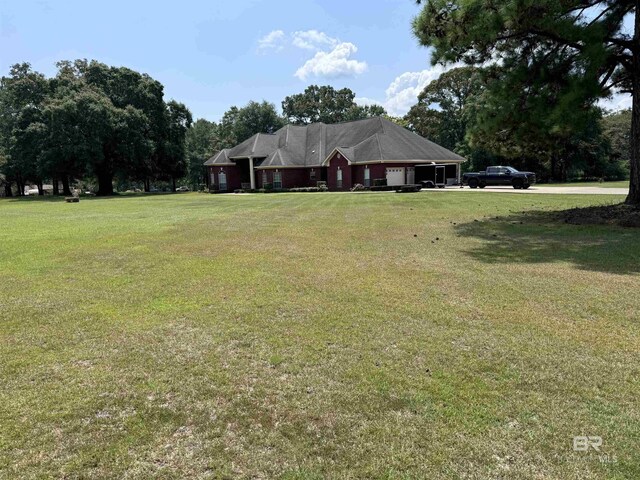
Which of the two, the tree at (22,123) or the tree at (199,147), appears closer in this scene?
the tree at (22,123)

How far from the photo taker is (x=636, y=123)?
1302cm

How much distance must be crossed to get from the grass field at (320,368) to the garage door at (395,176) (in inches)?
1189

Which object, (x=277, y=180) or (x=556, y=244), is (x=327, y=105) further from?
(x=556, y=244)

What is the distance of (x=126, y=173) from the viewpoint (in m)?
48.7

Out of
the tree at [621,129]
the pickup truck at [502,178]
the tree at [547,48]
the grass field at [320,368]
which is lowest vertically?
the grass field at [320,368]

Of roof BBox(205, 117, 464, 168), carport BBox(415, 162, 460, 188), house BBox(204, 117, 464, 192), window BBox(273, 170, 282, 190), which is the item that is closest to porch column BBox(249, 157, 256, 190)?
house BBox(204, 117, 464, 192)

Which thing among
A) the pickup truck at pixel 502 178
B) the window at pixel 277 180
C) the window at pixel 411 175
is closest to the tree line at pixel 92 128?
the window at pixel 277 180

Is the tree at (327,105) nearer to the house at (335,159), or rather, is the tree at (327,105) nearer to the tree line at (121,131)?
the tree line at (121,131)

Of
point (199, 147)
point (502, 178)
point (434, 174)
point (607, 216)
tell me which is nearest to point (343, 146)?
point (434, 174)

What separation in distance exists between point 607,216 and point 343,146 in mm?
32317

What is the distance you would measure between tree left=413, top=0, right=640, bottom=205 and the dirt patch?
729mm

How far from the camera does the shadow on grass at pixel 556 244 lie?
26.1ft

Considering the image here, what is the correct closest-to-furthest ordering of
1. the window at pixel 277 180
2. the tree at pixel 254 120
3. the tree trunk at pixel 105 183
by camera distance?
1. the window at pixel 277 180
2. the tree trunk at pixel 105 183
3. the tree at pixel 254 120

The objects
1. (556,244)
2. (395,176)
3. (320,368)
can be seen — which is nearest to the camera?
(320,368)
